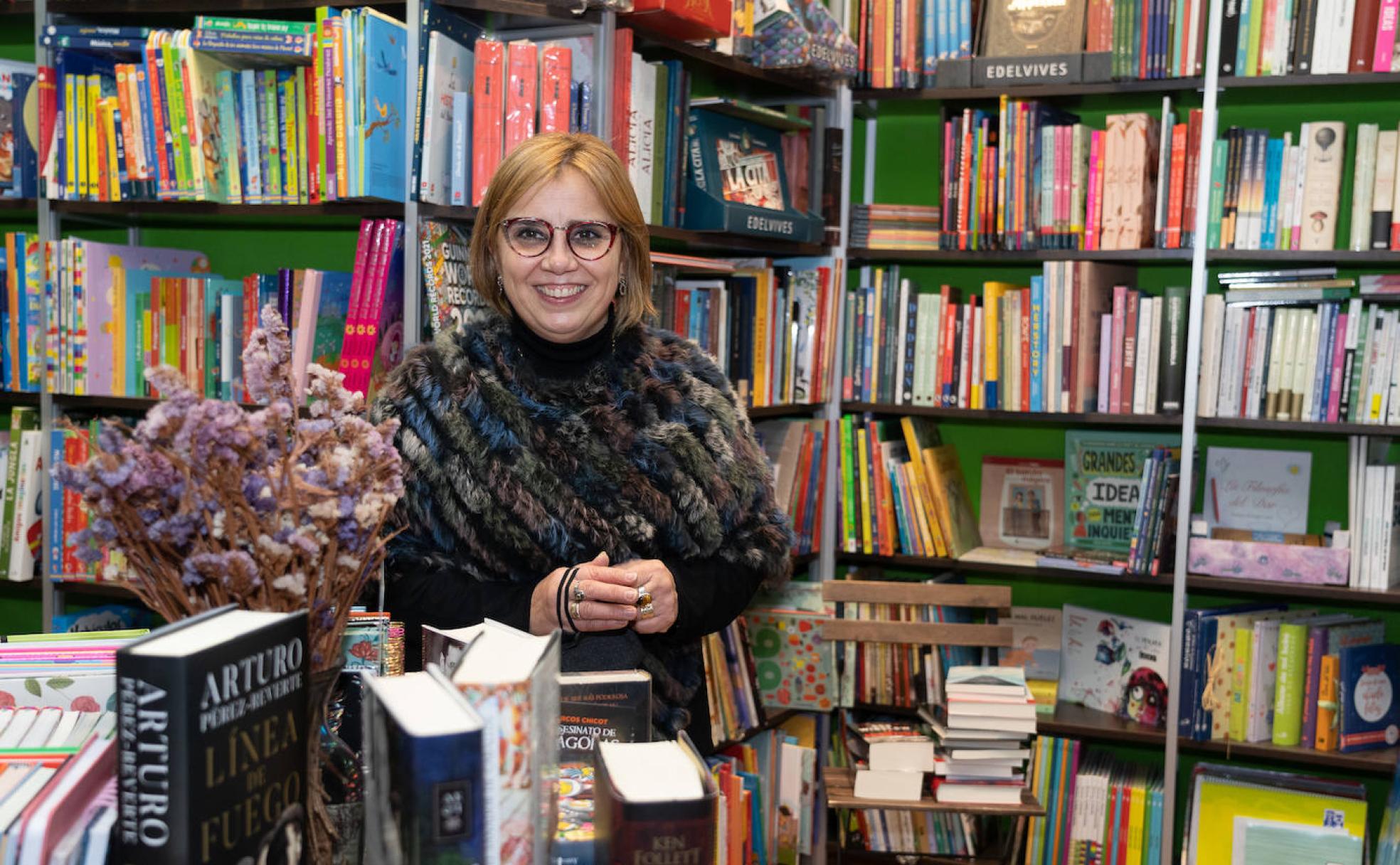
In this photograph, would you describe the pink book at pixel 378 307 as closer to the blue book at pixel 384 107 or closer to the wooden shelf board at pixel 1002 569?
the blue book at pixel 384 107

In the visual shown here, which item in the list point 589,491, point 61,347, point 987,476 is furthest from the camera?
point 987,476

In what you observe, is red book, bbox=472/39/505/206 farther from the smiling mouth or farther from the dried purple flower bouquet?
the dried purple flower bouquet

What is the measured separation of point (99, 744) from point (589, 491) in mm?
998

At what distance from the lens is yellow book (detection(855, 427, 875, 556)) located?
11.1ft

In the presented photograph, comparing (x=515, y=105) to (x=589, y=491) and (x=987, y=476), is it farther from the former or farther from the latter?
(x=987, y=476)

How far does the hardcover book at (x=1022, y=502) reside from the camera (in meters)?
3.46

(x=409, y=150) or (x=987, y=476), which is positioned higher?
(x=409, y=150)

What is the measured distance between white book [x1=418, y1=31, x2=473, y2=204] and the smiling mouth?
58cm

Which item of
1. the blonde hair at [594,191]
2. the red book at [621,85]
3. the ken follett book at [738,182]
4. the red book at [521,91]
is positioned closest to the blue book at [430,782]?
the blonde hair at [594,191]

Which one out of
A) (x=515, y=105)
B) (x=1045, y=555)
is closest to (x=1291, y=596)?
(x=1045, y=555)

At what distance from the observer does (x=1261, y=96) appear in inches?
122

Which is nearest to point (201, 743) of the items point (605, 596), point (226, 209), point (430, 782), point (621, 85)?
point (430, 782)

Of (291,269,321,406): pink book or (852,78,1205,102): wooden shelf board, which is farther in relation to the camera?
(852,78,1205,102): wooden shelf board

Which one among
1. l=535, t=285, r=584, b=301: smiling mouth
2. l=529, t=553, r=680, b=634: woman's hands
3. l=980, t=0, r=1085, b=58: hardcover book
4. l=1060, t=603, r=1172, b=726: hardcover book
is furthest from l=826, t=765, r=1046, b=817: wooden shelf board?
l=980, t=0, r=1085, b=58: hardcover book
